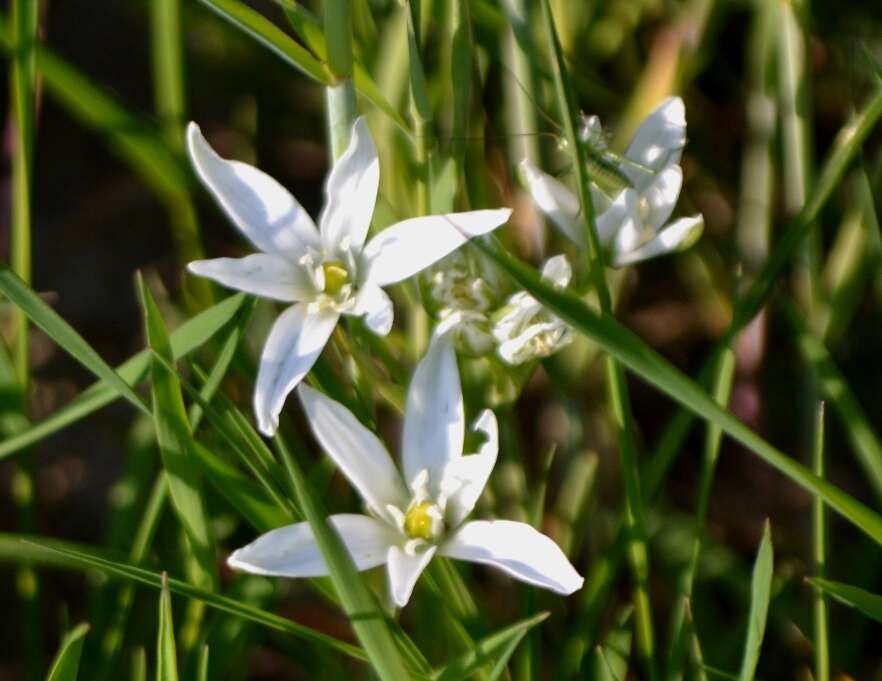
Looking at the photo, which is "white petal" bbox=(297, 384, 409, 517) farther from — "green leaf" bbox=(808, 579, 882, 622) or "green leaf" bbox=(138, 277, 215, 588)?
"green leaf" bbox=(808, 579, 882, 622)

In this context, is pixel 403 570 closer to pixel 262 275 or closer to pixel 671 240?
pixel 262 275

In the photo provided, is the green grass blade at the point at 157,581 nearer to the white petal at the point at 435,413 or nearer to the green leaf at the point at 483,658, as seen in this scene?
the green leaf at the point at 483,658

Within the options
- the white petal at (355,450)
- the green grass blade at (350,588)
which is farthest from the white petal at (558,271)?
the green grass blade at (350,588)

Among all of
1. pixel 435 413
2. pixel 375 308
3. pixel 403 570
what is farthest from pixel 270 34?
pixel 403 570

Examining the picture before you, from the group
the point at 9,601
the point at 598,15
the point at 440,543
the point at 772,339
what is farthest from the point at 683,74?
the point at 9,601

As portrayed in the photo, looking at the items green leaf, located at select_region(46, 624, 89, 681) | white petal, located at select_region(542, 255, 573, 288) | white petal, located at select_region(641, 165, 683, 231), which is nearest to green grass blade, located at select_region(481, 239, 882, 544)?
white petal, located at select_region(542, 255, 573, 288)

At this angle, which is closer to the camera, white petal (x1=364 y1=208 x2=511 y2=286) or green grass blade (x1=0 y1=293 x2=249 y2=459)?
white petal (x1=364 y1=208 x2=511 y2=286)
